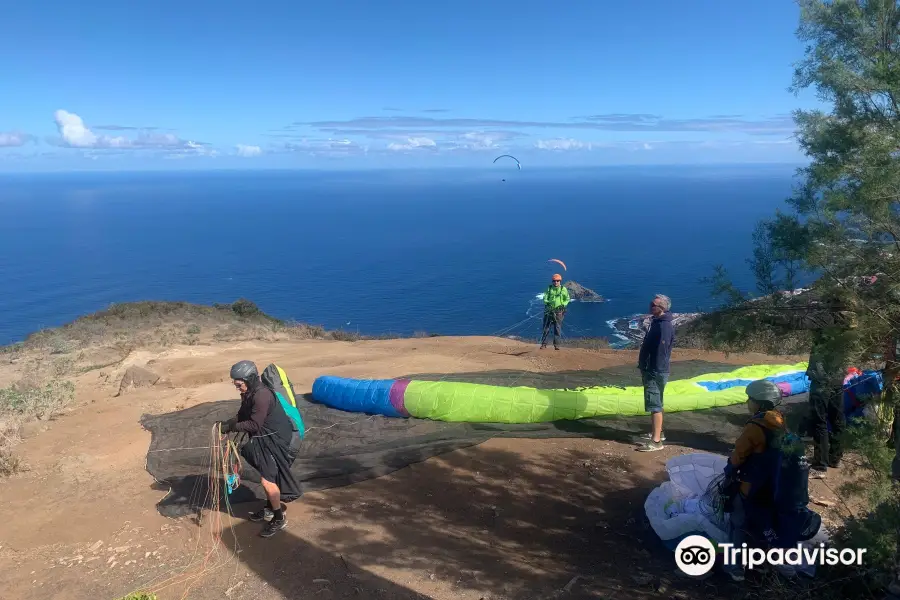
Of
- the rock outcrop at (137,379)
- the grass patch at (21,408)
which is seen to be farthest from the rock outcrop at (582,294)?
the grass patch at (21,408)

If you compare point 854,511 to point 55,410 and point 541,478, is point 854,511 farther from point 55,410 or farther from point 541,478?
point 55,410

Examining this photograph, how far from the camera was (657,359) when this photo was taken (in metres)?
7.08

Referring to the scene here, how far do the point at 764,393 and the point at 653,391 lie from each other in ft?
9.26

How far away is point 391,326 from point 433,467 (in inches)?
1627

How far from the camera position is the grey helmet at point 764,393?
14.6 ft

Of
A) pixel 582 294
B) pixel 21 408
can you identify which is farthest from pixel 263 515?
pixel 582 294

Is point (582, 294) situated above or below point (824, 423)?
below

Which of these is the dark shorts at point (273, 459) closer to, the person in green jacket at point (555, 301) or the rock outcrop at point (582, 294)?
the person in green jacket at point (555, 301)

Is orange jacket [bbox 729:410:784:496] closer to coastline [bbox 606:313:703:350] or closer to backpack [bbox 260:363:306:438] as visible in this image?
backpack [bbox 260:363:306:438]

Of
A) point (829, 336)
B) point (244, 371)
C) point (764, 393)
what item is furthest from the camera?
point (244, 371)

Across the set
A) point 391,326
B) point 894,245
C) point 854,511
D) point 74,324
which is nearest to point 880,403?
point 894,245

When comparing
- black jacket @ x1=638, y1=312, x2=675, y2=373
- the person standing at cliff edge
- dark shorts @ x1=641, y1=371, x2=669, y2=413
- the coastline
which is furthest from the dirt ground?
the coastline

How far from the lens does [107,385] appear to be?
480 inches

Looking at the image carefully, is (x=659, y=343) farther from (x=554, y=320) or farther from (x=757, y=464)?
(x=554, y=320)
